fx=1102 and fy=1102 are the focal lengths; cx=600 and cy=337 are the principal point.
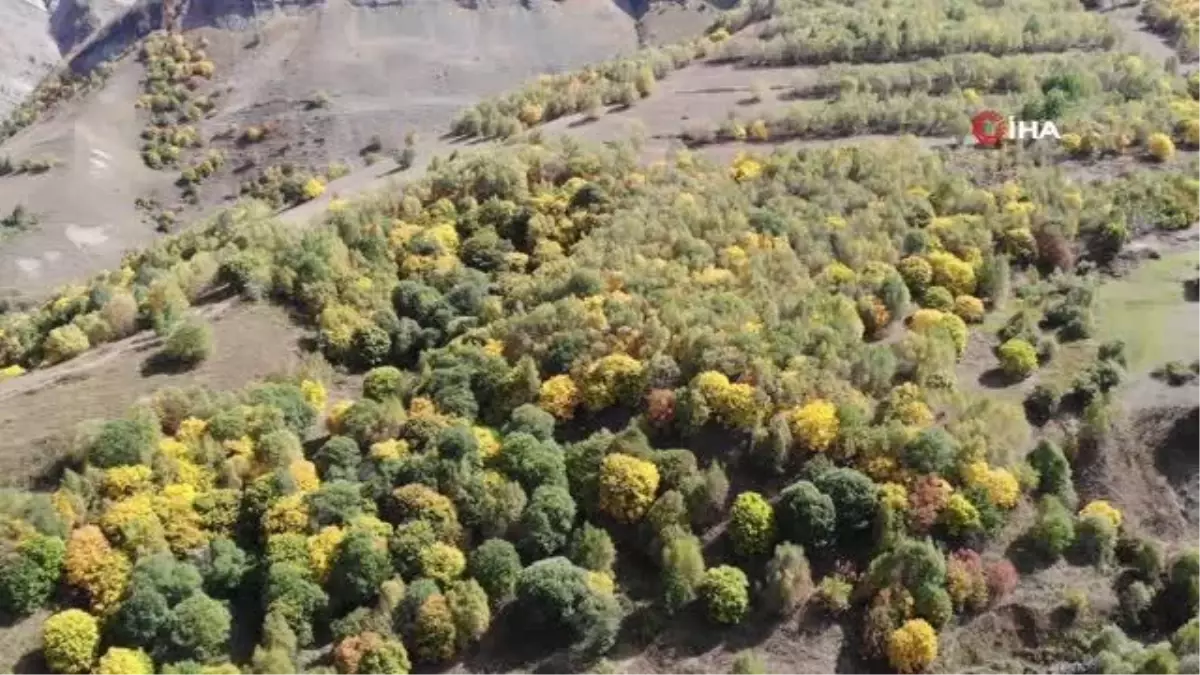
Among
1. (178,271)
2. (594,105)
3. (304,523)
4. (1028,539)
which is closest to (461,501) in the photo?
(304,523)

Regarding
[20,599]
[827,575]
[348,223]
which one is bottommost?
[827,575]

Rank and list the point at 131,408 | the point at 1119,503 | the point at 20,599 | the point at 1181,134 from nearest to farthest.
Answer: the point at 20,599 < the point at 1119,503 < the point at 131,408 < the point at 1181,134

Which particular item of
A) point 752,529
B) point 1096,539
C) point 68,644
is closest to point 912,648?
point 752,529

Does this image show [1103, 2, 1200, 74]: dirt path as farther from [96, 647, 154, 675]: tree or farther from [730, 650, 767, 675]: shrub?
[96, 647, 154, 675]: tree

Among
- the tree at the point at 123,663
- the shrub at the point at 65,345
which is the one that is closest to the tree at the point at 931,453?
the tree at the point at 123,663

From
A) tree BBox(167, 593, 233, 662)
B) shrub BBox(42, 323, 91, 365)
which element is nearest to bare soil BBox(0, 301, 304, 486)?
shrub BBox(42, 323, 91, 365)

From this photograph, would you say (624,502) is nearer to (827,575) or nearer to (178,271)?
(827,575)

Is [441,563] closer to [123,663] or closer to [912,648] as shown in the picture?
[123,663]

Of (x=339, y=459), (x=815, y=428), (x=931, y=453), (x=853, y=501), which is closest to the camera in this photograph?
(x=853, y=501)
